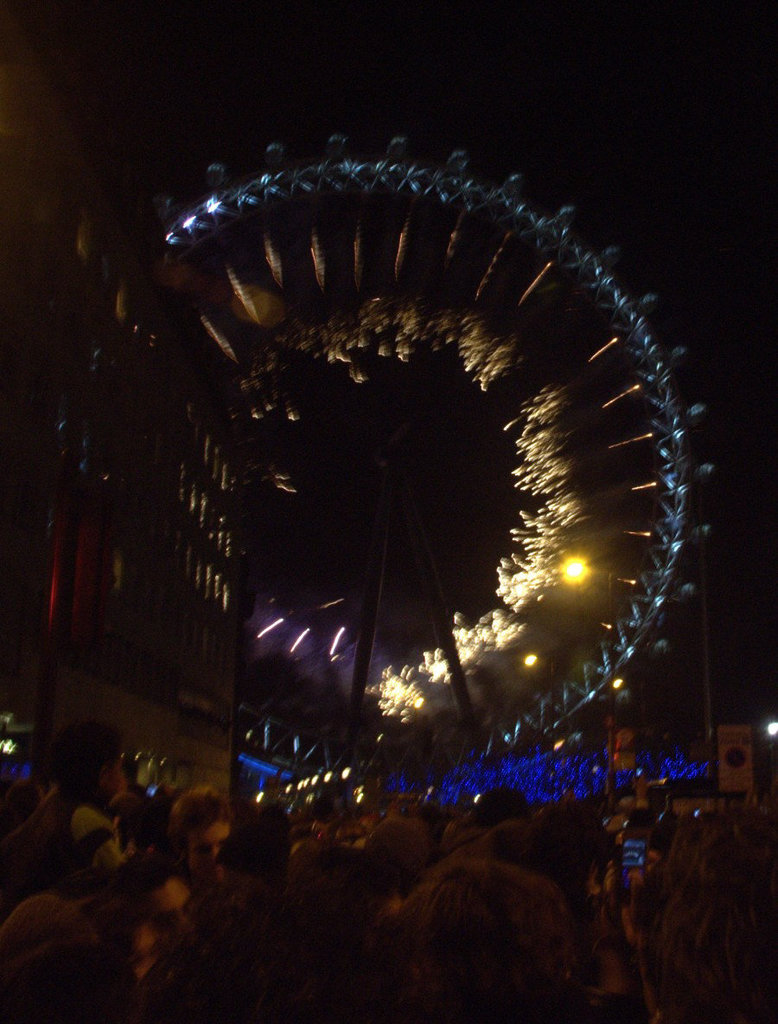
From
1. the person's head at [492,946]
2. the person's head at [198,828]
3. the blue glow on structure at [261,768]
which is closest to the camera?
the person's head at [492,946]

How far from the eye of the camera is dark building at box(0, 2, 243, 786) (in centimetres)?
3519

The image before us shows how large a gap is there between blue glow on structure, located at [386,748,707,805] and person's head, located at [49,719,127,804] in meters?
34.2

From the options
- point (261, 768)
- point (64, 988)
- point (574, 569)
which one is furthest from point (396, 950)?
point (261, 768)

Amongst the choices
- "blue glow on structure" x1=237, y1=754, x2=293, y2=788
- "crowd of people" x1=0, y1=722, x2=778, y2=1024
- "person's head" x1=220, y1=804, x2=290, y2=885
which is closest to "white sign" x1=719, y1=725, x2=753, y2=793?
"person's head" x1=220, y1=804, x2=290, y2=885

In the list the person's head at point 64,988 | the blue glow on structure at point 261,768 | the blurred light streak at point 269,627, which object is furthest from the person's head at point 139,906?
the blue glow on structure at point 261,768

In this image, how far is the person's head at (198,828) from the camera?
23.3 ft

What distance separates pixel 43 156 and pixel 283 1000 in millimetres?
38054

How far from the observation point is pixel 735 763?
18.7 metres

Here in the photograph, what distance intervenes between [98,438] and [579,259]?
17.7m

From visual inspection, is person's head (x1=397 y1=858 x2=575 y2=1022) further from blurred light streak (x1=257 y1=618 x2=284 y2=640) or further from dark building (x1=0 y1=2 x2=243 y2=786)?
blurred light streak (x1=257 y1=618 x2=284 y2=640)

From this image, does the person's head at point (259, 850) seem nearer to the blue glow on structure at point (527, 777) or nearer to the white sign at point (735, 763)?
the white sign at point (735, 763)

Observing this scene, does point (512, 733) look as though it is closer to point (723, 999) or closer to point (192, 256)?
point (192, 256)

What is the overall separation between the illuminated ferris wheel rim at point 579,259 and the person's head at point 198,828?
25376 millimetres

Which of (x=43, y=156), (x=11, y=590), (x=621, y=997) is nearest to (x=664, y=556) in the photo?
(x=11, y=590)
